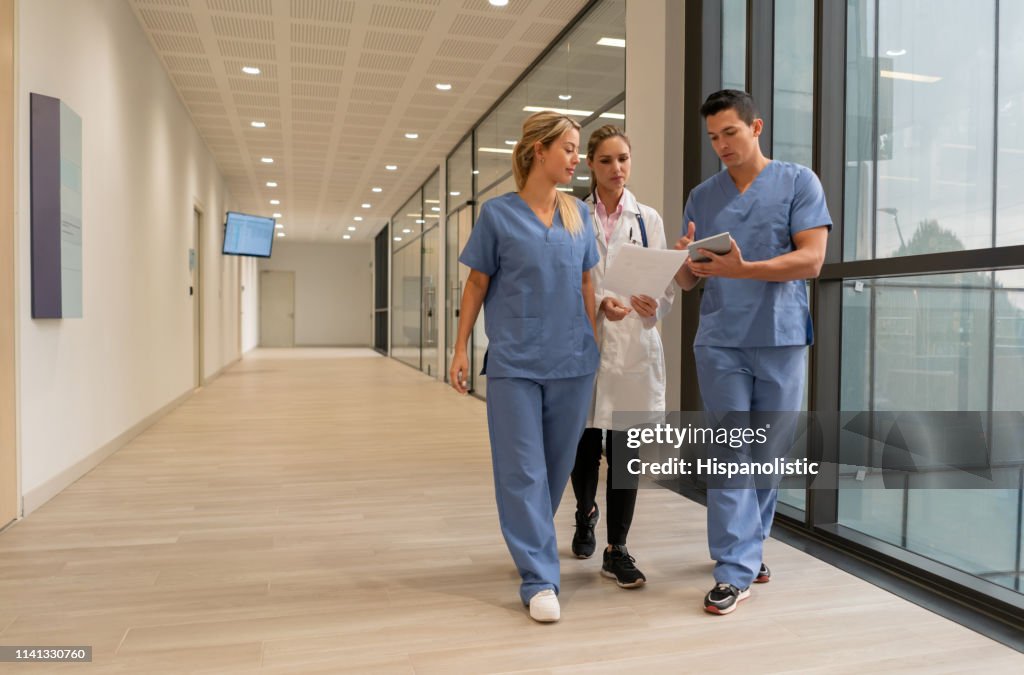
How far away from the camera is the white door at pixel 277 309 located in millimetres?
21906

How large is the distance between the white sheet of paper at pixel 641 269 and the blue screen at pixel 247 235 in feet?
30.6

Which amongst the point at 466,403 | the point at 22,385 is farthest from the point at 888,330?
the point at 466,403

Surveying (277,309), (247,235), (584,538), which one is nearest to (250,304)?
(277,309)

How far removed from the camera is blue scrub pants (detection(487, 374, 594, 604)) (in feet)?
6.92

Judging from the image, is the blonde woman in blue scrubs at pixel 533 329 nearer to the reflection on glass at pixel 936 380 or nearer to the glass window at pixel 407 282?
the reflection on glass at pixel 936 380

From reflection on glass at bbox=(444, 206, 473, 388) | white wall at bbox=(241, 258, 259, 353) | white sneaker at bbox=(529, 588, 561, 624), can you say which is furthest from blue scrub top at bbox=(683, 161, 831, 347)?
white wall at bbox=(241, 258, 259, 353)

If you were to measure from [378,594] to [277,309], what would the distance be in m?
20.8

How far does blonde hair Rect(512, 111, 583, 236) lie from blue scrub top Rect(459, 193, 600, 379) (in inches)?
1.2

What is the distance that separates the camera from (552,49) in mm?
5840

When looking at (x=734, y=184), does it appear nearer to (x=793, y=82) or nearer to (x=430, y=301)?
(x=793, y=82)

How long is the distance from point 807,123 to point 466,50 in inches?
141

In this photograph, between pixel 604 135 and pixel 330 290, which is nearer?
pixel 604 135

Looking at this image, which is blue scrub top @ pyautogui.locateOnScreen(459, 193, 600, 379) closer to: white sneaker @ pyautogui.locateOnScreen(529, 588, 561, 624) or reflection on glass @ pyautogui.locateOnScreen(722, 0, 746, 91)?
white sneaker @ pyautogui.locateOnScreen(529, 588, 561, 624)

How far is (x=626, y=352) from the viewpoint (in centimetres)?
232
